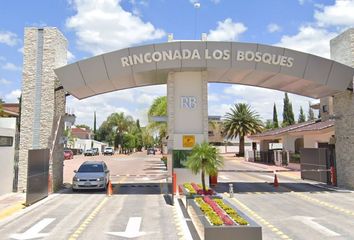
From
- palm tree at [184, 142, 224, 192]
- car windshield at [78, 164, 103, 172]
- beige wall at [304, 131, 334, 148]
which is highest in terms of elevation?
beige wall at [304, 131, 334, 148]

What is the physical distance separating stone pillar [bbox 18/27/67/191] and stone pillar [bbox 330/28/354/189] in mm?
17605

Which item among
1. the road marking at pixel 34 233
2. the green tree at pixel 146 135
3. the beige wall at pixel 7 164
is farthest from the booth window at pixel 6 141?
the green tree at pixel 146 135

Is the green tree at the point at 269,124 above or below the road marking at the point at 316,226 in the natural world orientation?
above

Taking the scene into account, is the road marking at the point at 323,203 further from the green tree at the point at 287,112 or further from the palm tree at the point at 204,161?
the green tree at the point at 287,112

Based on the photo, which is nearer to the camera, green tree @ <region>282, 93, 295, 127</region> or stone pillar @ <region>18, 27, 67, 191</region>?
stone pillar @ <region>18, 27, 67, 191</region>

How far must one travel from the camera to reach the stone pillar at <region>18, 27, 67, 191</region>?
70.1ft

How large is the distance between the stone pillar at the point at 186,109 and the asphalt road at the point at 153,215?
3.20 metres

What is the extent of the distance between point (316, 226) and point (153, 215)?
6040 millimetres

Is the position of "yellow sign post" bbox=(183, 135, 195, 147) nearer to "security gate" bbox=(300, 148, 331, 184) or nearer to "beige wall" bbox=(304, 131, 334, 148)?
"security gate" bbox=(300, 148, 331, 184)

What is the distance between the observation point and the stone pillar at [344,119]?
2281cm

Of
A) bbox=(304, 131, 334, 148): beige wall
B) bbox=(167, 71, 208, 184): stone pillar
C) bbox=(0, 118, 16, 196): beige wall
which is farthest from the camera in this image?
bbox=(304, 131, 334, 148): beige wall

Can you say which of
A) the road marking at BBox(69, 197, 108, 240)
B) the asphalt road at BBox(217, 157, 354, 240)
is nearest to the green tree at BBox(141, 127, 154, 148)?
the asphalt road at BBox(217, 157, 354, 240)

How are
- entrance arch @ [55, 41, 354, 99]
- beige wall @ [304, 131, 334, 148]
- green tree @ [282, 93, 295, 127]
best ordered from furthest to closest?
green tree @ [282, 93, 295, 127] < beige wall @ [304, 131, 334, 148] < entrance arch @ [55, 41, 354, 99]

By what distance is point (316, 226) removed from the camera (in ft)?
42.0
